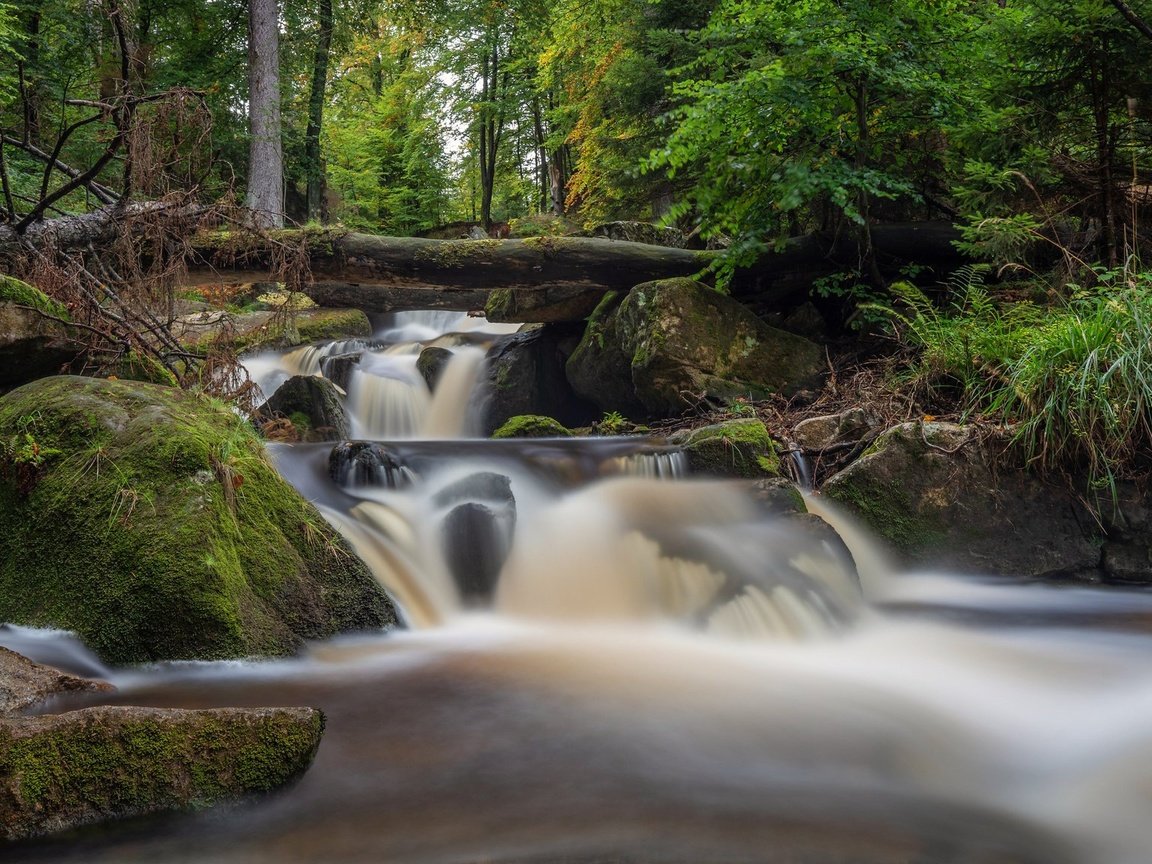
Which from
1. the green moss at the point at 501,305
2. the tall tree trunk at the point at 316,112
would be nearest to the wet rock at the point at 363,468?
the green moss at the point at 501,305

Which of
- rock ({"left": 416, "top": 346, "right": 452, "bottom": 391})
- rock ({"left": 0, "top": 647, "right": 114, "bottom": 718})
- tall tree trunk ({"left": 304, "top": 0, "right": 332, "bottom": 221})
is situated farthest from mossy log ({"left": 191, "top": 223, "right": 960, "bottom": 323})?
tall tree trunk ({"left": 304, "top": 0, "right": 332, "bottom": 221})

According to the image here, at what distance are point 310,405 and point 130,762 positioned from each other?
6534mm

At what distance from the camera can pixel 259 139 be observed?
38.7ft

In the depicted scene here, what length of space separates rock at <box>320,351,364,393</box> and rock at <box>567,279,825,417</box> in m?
3.90

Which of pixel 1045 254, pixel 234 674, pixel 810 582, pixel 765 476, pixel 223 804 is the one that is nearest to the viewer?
pixel 223 804

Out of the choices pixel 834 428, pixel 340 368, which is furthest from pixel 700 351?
pixel 340 368

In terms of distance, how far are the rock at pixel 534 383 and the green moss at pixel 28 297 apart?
582 centimetres

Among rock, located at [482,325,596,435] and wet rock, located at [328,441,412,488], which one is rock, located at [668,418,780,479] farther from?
Result: rock, located at [482,325,596,435]

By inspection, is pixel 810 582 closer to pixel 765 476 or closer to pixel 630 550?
pixel 630 550

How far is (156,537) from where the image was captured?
3330 millimetres

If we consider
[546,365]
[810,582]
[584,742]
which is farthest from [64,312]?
[546,365]

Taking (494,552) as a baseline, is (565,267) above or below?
above

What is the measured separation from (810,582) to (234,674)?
317 cm

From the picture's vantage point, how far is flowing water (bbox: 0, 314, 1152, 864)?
7.31 ft
